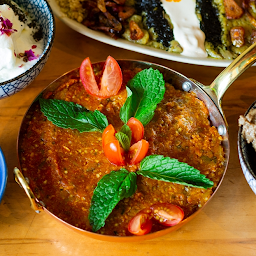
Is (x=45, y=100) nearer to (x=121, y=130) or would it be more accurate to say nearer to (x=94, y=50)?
(x=121, y=130)

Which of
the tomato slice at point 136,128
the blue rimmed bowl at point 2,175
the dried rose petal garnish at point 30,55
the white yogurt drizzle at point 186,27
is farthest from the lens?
the white yogurt drizzle at point 186,27

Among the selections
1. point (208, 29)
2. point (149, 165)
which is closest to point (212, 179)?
point (149, 165)

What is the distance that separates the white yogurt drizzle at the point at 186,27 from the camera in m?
2.05

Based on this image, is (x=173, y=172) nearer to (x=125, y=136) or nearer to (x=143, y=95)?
(x=125, y=136)

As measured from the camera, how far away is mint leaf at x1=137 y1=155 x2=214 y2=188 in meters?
1.40

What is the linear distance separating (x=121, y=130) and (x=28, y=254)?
71cm

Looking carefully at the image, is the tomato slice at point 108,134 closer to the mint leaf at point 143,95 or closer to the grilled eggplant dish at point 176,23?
the mint leaf at point 143,95

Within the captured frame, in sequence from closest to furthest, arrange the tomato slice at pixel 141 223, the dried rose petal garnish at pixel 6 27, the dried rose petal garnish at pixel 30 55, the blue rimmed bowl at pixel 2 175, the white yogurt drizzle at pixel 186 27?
the tomato slice at pixel 141 223, the blue rimmed bowl at pixel 2 175, the dried rose petal garnish at pixel 6 27, the dried rose petal garnish at pixel 30 55, the white yogurt drizzle at pixel 186 27

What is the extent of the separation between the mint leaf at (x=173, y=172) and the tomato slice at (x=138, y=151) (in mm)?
59

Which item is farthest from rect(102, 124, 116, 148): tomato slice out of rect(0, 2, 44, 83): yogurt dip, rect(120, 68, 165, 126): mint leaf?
rect(0, 2, 44, 83): yogurt dip

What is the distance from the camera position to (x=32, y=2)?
6.42ft

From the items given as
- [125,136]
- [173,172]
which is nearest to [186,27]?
[125,136]

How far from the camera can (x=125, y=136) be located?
1.50 m

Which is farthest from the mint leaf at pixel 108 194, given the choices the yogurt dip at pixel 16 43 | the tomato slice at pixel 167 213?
the yogurt dip at pixel 16 43
